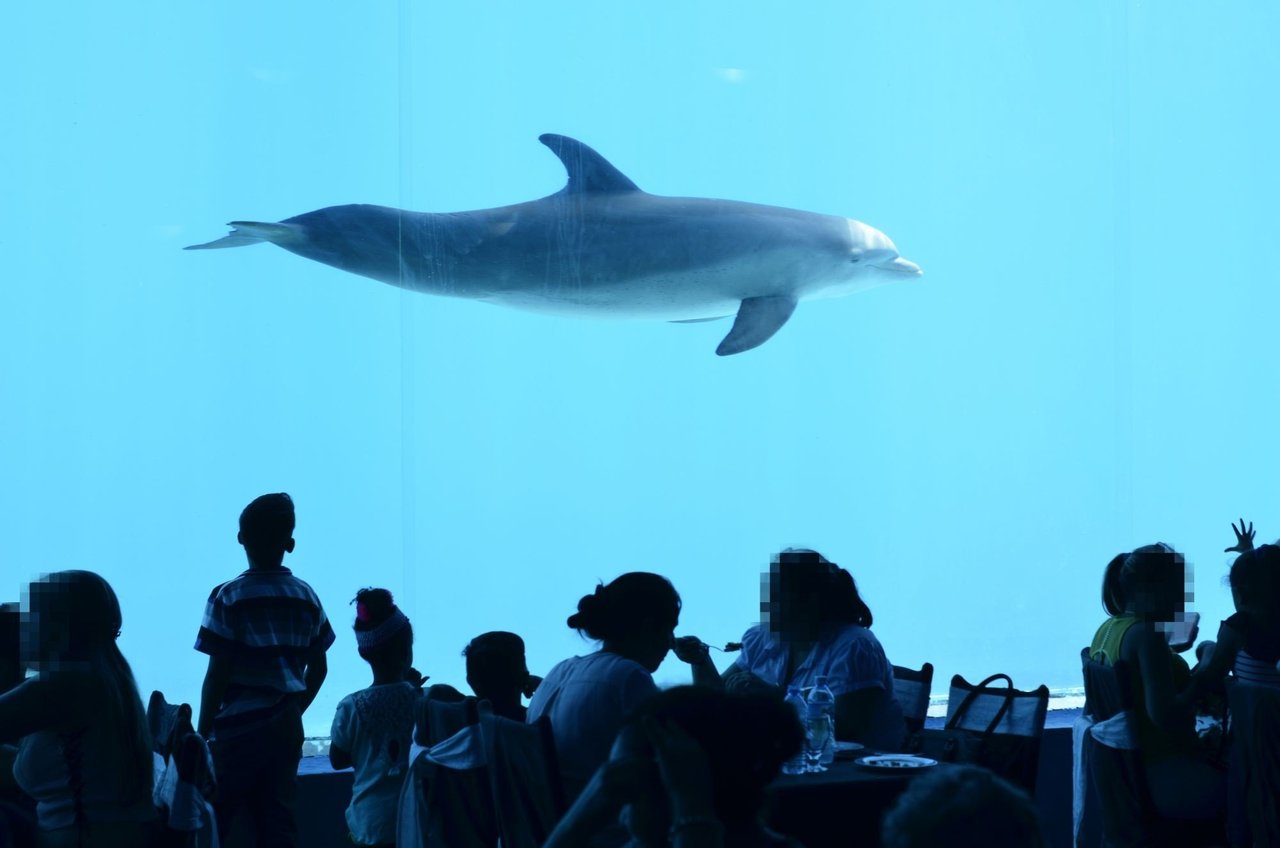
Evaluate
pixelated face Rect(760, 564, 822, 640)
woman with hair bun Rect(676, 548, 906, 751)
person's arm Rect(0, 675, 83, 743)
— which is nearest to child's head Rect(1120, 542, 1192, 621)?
woman with hair bun Rect(676, 548, 906, 751)

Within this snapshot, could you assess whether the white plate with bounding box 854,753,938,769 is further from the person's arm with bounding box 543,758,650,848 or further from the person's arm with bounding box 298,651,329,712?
the person's arm with bounding box 298,651,329,712

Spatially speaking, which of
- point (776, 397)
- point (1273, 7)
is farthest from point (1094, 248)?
point (776, 397)

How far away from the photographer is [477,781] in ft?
9.36

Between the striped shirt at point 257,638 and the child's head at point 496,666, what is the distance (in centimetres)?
76

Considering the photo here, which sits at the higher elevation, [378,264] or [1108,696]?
[378,264]

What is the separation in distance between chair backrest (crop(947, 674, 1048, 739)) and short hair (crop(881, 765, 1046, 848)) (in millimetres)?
2126

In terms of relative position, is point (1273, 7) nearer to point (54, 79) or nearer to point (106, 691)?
point (54, 79)

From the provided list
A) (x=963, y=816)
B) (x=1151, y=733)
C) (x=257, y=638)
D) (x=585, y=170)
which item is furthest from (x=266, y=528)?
(x=585, y=170)

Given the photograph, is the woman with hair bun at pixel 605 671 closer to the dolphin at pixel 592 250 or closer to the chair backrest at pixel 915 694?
the chair backrest at pixel 915 694

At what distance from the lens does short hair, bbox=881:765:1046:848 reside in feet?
4.21

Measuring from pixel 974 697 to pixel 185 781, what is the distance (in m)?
2.22

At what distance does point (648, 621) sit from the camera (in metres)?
2.68

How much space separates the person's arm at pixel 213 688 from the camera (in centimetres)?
362

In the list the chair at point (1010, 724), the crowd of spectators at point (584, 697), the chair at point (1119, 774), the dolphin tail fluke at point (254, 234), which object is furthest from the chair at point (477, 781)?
the dolphin tail fluke at point (254, 234)
